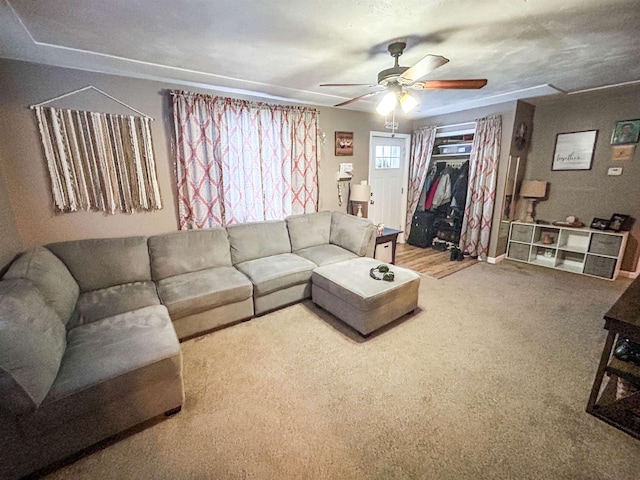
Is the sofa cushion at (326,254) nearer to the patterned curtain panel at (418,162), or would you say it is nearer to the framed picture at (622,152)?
the patterned curtain panel at (418,162)

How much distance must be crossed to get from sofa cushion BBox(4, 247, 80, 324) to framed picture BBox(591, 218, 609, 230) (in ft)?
18.9

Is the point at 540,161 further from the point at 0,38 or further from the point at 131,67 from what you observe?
the point at 0,38

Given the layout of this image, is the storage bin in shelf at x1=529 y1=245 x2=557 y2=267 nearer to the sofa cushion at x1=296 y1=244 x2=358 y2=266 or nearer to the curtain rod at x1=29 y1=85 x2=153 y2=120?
the sofa cushion at x1=296 y1=244 x2=358 y2=266

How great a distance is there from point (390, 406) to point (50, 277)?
2.52 metres

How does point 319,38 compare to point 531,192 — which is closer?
point 319,38

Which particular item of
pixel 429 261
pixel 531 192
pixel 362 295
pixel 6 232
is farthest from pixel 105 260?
pixel 531 192

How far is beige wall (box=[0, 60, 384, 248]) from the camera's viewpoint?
2254mm

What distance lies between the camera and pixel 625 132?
11.1 ft

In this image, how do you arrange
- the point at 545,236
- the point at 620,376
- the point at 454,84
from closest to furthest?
the point at 620,376, the point at 454,84, the point at 545,236

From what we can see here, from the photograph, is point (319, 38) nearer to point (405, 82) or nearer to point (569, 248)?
point (405, 82)

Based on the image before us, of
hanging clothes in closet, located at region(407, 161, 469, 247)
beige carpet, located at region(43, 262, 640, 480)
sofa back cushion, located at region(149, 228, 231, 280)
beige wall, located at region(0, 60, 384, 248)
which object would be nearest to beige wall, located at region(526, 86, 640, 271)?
hanging clothes in closet, located at region(407, 161, 469, 247)

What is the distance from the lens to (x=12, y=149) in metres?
→ 2.28

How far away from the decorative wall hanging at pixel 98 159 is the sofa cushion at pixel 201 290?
39.6 inches

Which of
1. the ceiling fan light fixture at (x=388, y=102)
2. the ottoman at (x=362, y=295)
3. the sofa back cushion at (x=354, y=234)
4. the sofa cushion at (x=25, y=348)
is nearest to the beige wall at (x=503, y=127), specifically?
the sofa back cushion at (x=354, y=234)
